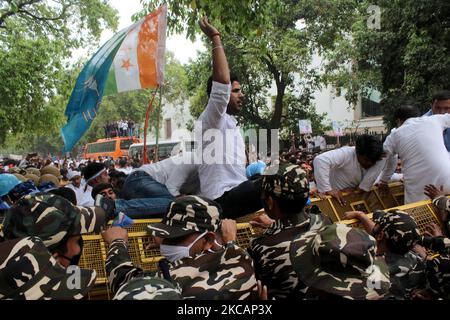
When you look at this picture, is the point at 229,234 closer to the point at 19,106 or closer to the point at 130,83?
the point at 130,83

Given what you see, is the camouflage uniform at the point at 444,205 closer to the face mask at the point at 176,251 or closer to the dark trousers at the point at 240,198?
the dark trousers at the point at 240,198

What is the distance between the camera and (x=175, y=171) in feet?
12.2

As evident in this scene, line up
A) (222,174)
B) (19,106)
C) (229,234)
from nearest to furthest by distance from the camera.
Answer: (229,234), (222,174), (19,106)

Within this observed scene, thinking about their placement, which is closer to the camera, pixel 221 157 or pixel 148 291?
pixel 148 291

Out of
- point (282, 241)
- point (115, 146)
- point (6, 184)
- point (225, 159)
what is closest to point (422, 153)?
point (225, 159)

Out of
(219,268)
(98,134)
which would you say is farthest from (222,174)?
(98,134)

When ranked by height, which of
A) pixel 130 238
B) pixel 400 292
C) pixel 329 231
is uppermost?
pixel 329 231

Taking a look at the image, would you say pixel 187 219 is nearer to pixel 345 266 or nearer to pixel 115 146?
pixel 345 266

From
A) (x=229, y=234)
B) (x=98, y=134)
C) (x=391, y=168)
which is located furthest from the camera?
(x=98, y=134)

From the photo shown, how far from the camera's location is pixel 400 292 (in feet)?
7.93

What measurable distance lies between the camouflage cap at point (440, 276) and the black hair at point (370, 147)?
5.75 ft

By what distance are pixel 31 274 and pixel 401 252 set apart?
193cm

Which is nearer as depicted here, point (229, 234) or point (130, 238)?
point (229, 234)

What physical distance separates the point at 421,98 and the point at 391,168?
28.7 feet
